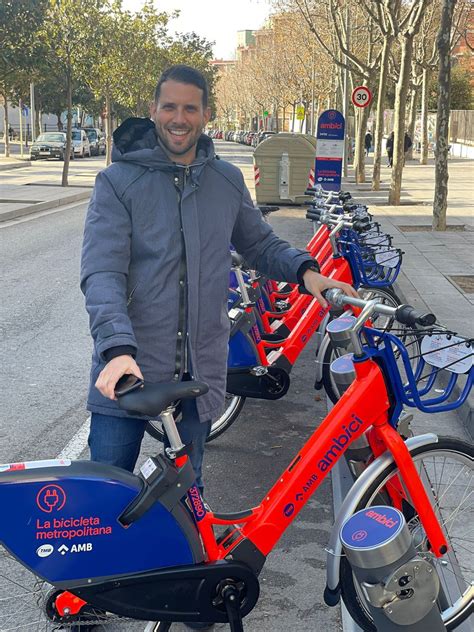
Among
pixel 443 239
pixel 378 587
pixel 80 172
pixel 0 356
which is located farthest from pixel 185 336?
pixel 80 172

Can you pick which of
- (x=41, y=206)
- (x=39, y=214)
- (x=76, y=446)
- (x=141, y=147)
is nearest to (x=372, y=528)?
(x=141, y=147)

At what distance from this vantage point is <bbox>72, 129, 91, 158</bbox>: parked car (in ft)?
154

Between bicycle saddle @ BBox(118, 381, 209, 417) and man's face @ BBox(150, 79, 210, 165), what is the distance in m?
0.85

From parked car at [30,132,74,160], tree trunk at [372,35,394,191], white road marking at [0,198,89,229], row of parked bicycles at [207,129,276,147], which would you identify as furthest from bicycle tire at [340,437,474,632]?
row of parked bicycles at [207,129,276,147]

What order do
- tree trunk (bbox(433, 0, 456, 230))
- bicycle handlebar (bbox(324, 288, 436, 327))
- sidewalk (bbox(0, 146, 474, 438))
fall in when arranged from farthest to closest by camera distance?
1. tree trunk (bbox(433, 0, 456, 230))
2. sidewalk (bbox(0, 146, 474, 438))
3. bicycle handlebar (bbox(324, 288, 436, 327))

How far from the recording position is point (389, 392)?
2.87 metres

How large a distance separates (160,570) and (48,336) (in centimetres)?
533

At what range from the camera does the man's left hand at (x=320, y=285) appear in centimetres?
303

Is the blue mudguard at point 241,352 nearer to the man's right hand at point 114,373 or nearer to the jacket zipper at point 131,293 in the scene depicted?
the jacket zipper at point 131,293

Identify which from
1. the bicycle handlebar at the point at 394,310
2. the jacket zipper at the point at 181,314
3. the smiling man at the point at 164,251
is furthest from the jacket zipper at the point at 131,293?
the bicycle handlebar at the point at 394,310

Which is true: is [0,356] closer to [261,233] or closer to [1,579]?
[1,579]

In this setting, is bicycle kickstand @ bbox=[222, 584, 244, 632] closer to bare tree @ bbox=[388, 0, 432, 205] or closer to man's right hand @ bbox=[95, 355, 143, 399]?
man's right hand @ bbox=[95, 355, 143, 399]

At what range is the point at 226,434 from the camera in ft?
17.8

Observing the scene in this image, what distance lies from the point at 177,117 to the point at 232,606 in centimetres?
161
